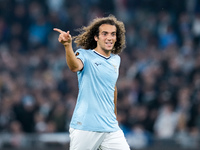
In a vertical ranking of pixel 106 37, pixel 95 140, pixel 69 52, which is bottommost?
pixel 95 140

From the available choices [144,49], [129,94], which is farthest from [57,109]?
[144,49]

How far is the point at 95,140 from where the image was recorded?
5453 mm

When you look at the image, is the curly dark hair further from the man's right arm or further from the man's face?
the man's right arm

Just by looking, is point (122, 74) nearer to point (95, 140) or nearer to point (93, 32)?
point (93, 32)

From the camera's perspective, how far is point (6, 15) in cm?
1524

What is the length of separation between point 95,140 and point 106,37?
1103 millimetres

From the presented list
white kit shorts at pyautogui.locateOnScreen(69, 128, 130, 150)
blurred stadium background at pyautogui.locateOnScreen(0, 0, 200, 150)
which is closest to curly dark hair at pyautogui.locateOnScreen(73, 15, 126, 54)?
white kit shorts at pyautogui.locateOnScreen(69, 128, 130, 150)

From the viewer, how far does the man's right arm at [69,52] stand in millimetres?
4977

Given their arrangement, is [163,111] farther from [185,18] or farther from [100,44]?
[100,44]

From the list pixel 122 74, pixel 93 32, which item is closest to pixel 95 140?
pixel 93 32

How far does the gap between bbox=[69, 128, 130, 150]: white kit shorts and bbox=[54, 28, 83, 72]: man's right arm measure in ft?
2.26

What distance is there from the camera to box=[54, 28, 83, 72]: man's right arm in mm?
4977

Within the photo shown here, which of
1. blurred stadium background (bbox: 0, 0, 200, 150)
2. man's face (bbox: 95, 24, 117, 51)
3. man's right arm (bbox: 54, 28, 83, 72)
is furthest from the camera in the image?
blurred stadium background (bbox: 0, 0, 200, 150)

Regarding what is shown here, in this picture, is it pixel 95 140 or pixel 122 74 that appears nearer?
pixel 95 140
